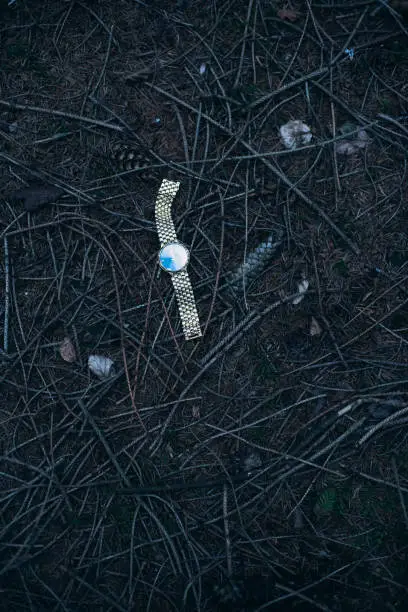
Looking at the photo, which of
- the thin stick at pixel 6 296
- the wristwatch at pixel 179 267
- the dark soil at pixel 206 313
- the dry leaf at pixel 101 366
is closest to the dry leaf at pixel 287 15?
the dark soil at pixel 206 313

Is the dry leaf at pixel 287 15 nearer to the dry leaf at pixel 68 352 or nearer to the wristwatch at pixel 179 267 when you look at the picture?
the wristwatch at pixel 179 267

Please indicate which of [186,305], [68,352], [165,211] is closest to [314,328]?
[186,305]

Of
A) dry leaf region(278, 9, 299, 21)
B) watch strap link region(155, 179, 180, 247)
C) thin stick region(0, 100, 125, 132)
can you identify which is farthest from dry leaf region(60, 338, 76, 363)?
dry leaf region(278, 9, 299, 21)

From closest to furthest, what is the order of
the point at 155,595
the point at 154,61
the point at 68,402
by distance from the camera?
1. the point at 155,595
2. the point at 68,402
3. the point at 154,61

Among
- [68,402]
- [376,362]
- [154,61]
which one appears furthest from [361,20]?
[68,402]

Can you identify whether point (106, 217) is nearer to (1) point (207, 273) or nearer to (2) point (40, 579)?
(1) point (207, 273)

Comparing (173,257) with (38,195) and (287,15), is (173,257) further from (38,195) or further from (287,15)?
(287,15)
